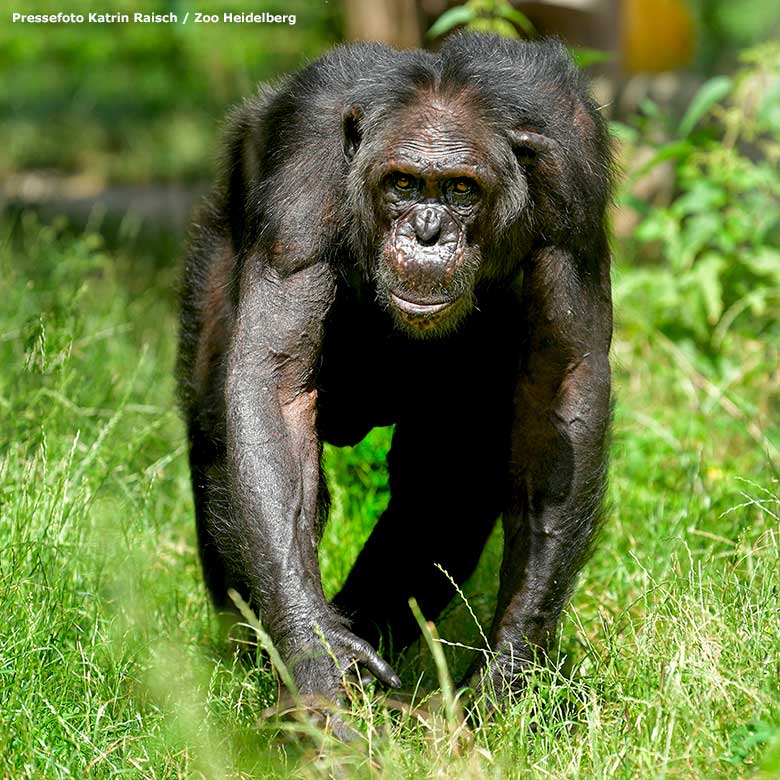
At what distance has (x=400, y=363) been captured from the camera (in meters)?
5.79

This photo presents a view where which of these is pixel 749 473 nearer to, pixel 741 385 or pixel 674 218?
pixel 741 385

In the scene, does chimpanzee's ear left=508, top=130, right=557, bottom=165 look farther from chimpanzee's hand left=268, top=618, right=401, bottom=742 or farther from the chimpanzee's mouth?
chimpanzee's hand left=268, top=618, right=401, bottom=742

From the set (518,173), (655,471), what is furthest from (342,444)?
(655,471)

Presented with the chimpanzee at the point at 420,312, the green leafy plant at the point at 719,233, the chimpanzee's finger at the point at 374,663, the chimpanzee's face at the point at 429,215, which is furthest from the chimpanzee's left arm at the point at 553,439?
the green leafy plant at the point at 719,233

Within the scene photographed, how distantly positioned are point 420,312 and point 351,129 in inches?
32.6

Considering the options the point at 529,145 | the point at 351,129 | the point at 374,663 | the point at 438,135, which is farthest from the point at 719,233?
the point at 374,663

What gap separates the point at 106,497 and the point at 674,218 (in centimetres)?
489

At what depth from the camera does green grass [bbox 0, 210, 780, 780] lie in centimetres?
451

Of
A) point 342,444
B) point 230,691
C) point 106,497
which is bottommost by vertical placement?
point 230,691

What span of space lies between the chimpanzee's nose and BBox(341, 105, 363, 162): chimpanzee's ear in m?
0.38

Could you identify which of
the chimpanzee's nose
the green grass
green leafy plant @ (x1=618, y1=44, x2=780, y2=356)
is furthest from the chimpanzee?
green leafy plant @ (x1=618, y1=44, x2=780, y2=356)

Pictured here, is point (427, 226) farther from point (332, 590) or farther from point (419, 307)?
point (332, 590)

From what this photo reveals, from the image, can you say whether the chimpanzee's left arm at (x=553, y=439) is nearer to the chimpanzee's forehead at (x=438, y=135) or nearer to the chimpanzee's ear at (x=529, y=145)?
the chimpanzee's ear at (x=529, y=145)

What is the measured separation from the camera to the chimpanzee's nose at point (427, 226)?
516 centimetres
